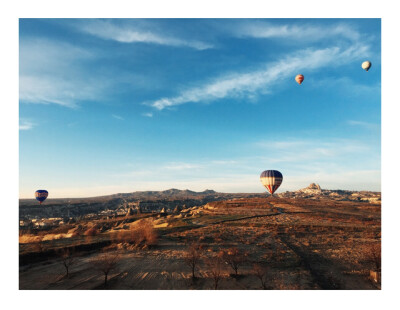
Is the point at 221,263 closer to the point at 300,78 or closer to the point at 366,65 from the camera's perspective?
the point at 300,78

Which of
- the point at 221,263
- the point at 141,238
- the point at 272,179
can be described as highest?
the point at 272,179

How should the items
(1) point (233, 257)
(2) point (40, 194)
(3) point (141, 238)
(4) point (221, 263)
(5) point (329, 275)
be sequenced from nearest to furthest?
(5) point (329, 275) < (4) point (221, 263) < (1) point (233, 257) < (3) point (141, 238) < (2) point (40, 194)

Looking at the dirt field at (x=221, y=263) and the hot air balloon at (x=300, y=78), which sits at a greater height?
the hot air balloon at (x=300, y=78)

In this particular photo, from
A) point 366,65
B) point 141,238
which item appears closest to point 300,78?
point 366,65

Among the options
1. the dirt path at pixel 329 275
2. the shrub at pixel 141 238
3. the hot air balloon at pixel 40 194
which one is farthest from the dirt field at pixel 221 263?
the hot air balloon at pixel 40 194

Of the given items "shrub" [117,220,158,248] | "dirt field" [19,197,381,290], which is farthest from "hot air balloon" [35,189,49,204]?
"shrub" [117,220,158,248]

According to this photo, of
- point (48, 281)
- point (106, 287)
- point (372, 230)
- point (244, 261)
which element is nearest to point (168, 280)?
point (106, 287)

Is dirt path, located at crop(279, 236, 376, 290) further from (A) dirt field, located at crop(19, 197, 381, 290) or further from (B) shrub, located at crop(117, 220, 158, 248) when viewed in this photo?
(B) shrub, located at crop(117, 220, 158, 248)

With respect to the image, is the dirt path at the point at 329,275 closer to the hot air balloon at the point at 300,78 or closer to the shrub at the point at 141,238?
the shrub at the point at 141,238
